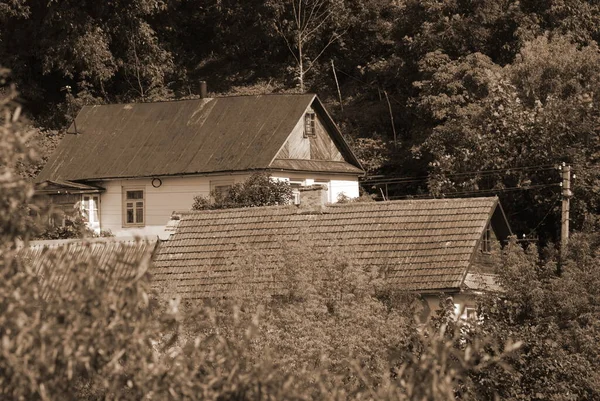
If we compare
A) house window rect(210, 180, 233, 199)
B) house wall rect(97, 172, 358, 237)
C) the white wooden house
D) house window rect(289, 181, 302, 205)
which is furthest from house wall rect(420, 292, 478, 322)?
house wall rect(97, 172, 358, 237)

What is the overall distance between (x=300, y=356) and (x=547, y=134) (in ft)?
58.9

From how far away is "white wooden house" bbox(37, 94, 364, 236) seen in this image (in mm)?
40125

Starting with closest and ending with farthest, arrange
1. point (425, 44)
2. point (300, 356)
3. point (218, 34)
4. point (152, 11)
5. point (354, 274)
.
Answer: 1. point (300, 356)
2. point (354, 274)
3. point (425, 44)
4. point (152, 11)
5. point (218, 34)

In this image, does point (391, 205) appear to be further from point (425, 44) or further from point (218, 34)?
point (218, 34)

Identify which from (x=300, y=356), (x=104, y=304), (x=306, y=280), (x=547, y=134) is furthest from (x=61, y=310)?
(x=547, y=134)

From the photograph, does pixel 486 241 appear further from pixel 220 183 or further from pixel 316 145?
pixel 316 145

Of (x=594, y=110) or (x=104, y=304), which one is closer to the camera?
(x=104, y=304)

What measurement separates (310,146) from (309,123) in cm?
69

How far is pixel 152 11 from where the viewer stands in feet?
171

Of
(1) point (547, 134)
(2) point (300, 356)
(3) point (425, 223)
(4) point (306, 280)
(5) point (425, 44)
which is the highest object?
(5) point (425, 44)

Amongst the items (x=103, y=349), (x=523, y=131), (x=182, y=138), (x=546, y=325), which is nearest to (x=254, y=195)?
(x=182, y=138)

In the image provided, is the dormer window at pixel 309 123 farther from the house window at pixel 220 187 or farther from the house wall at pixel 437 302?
the house wall at pixel 437 302

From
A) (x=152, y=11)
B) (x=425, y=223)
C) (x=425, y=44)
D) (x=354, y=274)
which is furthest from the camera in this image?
(x=152, y=11)

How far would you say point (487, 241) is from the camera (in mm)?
27641
